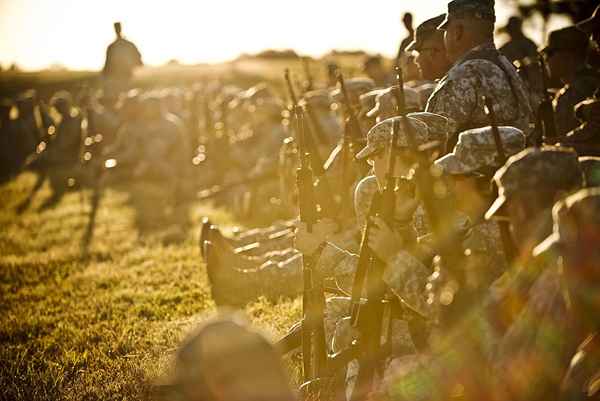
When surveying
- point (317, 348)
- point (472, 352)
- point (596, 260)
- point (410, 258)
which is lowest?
point (317, 348)

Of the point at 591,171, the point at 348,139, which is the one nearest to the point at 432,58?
the point at 348,139

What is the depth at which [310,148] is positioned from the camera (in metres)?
6.70

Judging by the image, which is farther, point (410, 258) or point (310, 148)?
point (310, 148)

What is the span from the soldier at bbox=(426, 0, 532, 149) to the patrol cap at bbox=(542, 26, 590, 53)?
2.51 meters

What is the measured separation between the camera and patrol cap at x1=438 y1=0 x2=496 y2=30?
21.0 ft

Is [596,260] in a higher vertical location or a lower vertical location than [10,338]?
higher

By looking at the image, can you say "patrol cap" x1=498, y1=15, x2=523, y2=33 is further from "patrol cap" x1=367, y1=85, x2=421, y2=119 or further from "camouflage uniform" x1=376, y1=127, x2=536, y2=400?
"camouflage uniform" x1=376, y1=127, x2=536, y2=400

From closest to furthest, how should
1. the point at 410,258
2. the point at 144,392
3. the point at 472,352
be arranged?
the point at 472,352 → the point at 410,258 → the point at 144,392

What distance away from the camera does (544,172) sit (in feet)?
10.3

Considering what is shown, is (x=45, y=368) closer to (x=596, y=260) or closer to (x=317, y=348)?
(x=317, y=348)

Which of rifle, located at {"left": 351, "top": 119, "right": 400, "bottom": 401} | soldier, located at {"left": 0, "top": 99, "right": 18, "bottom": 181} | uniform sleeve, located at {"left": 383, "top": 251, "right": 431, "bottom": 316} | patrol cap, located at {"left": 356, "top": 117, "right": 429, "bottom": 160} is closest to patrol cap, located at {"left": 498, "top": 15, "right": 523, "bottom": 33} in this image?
patrol cap, located at {"left": 356, "top": 117, "right": 429, "bottom": 160}

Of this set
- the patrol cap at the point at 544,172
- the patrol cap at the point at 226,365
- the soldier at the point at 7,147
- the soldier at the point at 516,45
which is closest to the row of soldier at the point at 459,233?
the patrol cap at the point at 544,172

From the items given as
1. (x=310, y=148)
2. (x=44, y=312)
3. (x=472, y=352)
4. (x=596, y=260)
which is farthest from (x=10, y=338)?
(x=596, y=260)

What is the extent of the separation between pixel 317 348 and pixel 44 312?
17.7 feet
